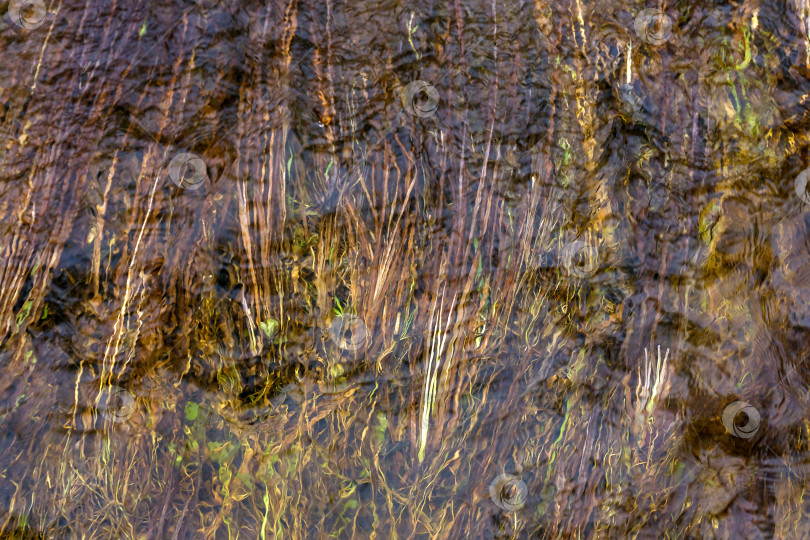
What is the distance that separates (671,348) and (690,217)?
0.19 meters

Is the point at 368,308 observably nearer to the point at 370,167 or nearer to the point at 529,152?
the point at 370,167

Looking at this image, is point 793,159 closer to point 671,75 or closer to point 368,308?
point 671,75

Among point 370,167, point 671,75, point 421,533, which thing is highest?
point 671,75

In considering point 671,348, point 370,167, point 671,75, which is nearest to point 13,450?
point 370,167

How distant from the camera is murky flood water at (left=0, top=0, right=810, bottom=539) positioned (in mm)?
733

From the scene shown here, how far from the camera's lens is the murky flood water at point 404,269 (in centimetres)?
73

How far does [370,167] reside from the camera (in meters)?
0.76

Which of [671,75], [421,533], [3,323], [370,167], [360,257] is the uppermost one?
[671,75]

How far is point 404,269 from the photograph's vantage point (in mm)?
760

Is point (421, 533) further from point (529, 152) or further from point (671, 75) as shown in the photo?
point (671, 75)

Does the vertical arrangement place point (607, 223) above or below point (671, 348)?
above

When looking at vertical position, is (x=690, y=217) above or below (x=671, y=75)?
below

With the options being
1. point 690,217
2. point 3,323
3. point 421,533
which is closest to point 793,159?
point 690,217

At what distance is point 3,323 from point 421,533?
2.04 feet
